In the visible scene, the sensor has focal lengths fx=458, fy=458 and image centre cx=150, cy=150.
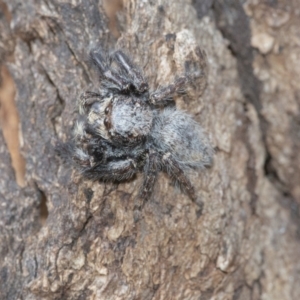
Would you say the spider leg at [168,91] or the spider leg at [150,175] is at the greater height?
the spider leg at [168,91]

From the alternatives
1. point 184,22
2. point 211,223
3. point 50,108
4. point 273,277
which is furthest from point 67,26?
point 273,277

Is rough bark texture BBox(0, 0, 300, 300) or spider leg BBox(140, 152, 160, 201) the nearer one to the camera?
rough bark texture BBox(0, 0, 300, 300)

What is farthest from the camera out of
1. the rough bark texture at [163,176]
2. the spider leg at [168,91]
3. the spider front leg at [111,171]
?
the spider leg at [168,91]

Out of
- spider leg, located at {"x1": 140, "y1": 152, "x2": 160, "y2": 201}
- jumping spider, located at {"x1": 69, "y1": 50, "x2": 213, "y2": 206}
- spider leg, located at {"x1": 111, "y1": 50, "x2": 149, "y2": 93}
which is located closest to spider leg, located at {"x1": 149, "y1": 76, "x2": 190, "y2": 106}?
jumping spider, located at {"x1": 69, "y1": 50, "x2": 213, "y2": 206}

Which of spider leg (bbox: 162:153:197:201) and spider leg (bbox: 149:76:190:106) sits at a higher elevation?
spider leg (bbox: 149:76:190:106)

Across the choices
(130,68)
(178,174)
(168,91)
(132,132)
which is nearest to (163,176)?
(178,174)

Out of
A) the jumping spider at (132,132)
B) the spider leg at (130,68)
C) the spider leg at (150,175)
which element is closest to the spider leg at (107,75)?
the jumping spider at (132,132)

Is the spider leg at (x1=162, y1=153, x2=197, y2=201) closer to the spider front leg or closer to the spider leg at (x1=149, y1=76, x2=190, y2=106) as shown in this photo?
the spider front leg

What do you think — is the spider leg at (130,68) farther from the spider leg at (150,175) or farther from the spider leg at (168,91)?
the spider leg at (150,175)
